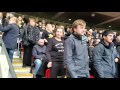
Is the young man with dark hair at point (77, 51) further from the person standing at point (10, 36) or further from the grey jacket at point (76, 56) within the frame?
the person standing at point (10, 36)

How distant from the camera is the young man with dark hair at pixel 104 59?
3.59 m

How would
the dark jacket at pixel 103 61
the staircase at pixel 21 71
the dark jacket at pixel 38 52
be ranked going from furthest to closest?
1. the staircase at pixel 21 71
2. the dark jacket at pixel 38 52
3. the dark jacket at pixel 103 61

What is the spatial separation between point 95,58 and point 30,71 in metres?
2.24

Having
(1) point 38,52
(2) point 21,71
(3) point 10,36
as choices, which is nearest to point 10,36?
(3) point 10,36

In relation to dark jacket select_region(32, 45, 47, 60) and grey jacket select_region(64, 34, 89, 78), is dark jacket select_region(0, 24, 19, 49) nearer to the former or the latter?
dark jacket select_region(32, 45, 47, 60)

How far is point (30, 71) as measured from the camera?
5.54m

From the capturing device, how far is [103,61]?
371 centimetres

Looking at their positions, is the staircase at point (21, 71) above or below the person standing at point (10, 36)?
below

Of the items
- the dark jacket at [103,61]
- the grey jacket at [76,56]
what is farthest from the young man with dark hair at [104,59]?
the grey jacket at [76,56]

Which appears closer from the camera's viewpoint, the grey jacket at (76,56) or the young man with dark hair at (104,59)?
the grey jacket at (76,56)

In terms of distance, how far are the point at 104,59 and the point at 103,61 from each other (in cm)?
3
